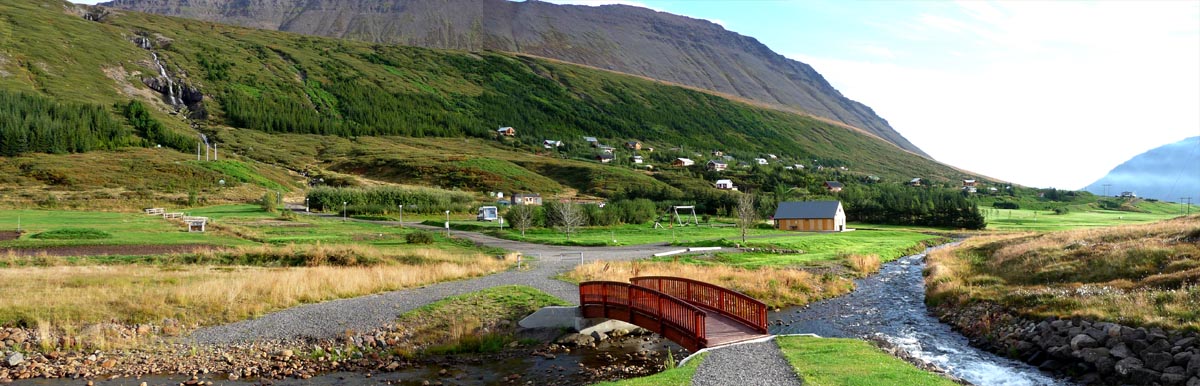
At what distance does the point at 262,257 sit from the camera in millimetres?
40750

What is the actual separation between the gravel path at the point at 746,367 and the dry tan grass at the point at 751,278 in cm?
1387

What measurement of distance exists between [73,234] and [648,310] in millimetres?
43757

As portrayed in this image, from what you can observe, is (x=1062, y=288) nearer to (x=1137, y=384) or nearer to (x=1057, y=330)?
(x=1057, y=330)

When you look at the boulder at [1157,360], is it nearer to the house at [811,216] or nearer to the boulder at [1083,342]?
the boulder at [1083,342]

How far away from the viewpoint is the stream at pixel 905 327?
20422mm

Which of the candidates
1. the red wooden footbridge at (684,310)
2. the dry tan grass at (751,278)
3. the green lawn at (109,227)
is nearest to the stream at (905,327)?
the dry tan grass at (751,278)

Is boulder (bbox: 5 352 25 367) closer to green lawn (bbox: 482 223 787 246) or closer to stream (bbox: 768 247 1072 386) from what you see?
stream (bbox: 768 247 1072 386)

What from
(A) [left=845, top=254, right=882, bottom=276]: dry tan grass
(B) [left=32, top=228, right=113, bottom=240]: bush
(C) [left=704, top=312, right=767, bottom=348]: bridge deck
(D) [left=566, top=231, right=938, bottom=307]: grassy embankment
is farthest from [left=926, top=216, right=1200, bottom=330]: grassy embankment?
(B) [left=32, top=228, right=113, bottom=240]: bush

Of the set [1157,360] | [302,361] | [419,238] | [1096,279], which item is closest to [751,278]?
[1096,279]

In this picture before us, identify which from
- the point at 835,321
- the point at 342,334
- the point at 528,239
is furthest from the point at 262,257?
the point at 835,321

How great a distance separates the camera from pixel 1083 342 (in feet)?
66.4

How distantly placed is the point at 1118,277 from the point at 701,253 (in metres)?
26.1

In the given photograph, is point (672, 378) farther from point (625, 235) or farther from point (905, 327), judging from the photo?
point (625, 235)

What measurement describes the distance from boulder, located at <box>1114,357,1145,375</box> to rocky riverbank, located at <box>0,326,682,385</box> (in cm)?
1228
